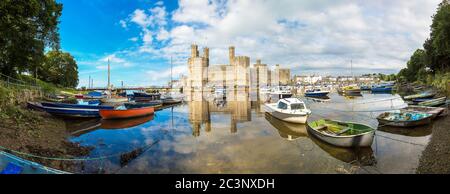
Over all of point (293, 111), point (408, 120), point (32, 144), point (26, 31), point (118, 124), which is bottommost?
point (118, 124)

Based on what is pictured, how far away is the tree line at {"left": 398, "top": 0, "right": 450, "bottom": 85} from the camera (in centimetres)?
2983

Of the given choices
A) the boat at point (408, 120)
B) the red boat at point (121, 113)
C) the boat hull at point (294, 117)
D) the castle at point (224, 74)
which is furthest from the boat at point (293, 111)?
the castle at point (224, 74)

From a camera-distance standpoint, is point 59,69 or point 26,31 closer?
point 26,31

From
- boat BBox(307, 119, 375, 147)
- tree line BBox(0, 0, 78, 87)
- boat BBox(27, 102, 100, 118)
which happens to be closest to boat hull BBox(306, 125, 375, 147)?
boat BBox(307, 119, 375, 147)

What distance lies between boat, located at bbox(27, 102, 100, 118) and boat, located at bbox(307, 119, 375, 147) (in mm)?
20153

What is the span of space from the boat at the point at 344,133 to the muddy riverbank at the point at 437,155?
2233 mm

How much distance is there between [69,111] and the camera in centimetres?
2028

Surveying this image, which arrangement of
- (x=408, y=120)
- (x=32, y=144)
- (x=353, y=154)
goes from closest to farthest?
(x=32, y=144), (x=353, y=154), (x=408, y=120)

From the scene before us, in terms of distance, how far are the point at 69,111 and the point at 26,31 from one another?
8480 mm

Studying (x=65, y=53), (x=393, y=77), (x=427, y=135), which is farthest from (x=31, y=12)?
(x=393, y=77)

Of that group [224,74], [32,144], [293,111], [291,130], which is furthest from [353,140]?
[224,74]

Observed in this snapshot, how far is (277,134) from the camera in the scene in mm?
15500

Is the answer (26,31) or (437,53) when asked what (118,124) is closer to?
(26,31)
